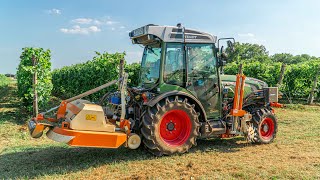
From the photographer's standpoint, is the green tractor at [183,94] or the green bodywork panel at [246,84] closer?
the green tractor at [183,94]

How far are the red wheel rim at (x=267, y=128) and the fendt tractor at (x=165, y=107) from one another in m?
0.21

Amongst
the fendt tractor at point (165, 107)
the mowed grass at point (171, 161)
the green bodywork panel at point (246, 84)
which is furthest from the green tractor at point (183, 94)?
the mowed grass at point (171, 161)

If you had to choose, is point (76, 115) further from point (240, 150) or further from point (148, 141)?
point (240, 150)

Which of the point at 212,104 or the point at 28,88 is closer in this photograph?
the point at 212,104

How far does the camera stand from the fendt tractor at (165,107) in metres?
5.53

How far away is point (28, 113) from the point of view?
11617mm

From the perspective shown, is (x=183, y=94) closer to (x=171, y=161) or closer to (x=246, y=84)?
(x=171, y=161)

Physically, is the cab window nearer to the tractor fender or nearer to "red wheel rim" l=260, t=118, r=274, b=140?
the tractor fender

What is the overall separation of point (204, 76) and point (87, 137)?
9.27 feet

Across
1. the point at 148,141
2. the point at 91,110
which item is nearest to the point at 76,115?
the point at 91,110

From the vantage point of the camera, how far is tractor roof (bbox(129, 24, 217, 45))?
20.0ft

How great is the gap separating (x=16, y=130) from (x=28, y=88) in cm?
272

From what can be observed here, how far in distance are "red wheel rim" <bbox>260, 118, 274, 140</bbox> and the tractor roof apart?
8.36ft

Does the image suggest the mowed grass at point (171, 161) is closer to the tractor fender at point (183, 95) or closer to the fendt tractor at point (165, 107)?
the fendt tractor at point (165, 107)
